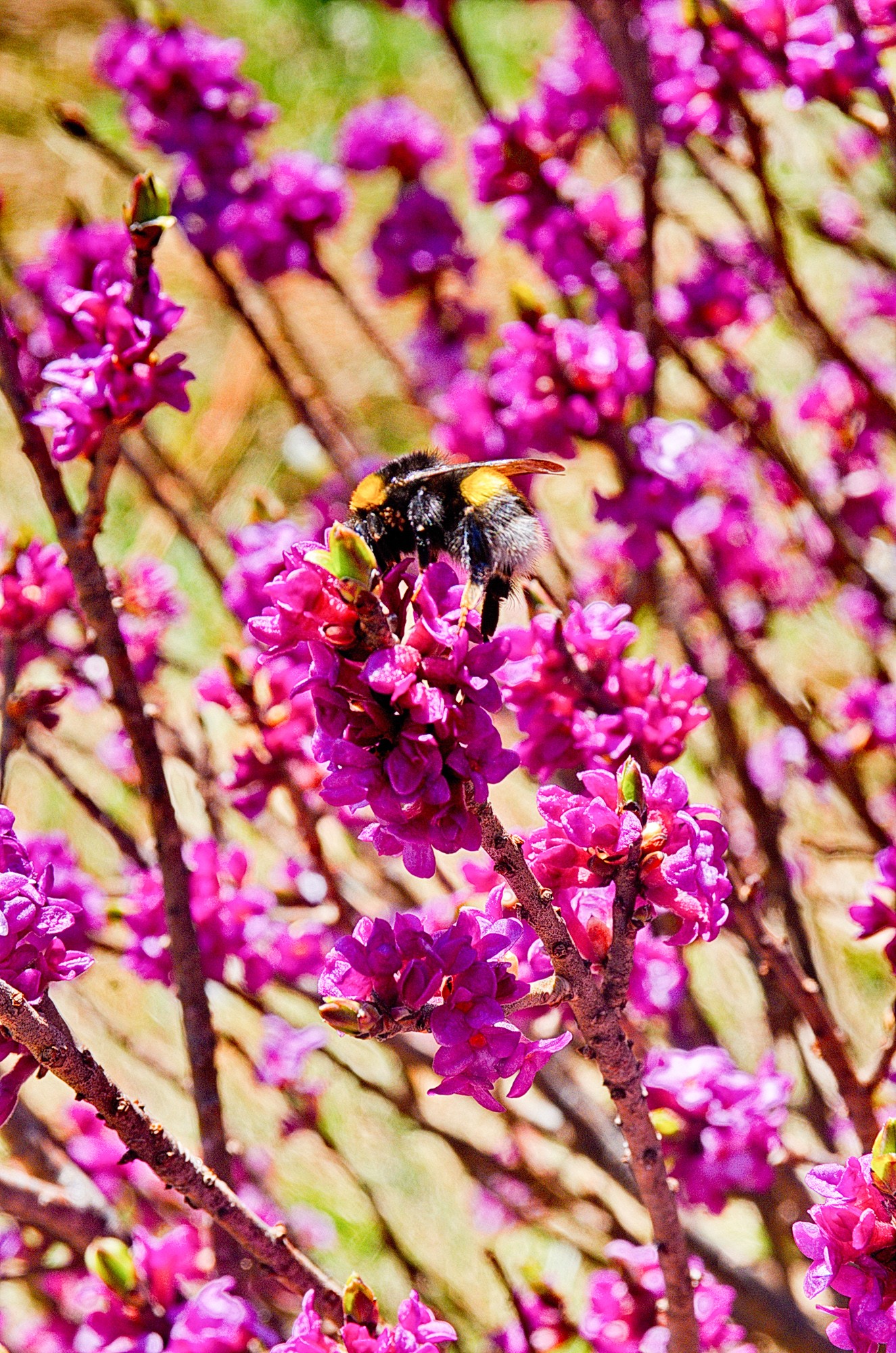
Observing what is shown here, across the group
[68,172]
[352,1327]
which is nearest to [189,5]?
[68,172]

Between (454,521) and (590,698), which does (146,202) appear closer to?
(454,521)

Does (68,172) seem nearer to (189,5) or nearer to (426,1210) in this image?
(189,5)

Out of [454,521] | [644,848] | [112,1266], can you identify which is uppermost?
[454,521]

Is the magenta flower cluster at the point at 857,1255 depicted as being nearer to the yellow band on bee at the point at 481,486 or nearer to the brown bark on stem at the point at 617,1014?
the brown bark on stem at the point at 617,1014

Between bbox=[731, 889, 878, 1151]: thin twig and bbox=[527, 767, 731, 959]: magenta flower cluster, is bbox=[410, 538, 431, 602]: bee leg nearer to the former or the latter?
bbox=[527, 767, 731, 959]: magenta flower cluster

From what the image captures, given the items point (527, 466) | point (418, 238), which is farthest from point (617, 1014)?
point (418, 238)

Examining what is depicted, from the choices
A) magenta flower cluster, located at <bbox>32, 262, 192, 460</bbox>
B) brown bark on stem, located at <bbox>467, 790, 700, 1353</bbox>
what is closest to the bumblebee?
magenta flower cluster, located at <bbox>32, 262, 192, 460</bbox>

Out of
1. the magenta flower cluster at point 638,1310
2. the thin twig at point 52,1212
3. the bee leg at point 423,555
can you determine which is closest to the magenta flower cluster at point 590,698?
the bee leg at point 423,555
